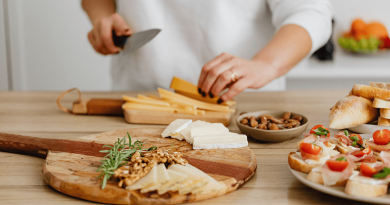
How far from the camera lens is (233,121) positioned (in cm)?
154

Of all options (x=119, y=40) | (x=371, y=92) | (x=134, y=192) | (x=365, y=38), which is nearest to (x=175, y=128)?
(x=134, y=192)

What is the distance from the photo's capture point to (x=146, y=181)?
769 millimetres

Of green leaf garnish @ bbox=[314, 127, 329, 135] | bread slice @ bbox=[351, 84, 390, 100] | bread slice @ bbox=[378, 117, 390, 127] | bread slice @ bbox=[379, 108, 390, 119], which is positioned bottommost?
bread slice @ bbox=[378, 117, 390, 127]

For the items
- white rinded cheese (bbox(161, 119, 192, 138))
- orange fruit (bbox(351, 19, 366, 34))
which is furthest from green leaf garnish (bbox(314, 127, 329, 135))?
orange fruit (bbox(351, 19, 366, 34))

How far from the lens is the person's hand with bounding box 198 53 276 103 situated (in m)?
1.47

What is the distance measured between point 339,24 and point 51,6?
3.05 meters

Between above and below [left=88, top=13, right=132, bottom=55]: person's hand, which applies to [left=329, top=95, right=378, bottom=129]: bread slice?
below

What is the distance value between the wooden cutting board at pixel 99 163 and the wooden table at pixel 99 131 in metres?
0.03

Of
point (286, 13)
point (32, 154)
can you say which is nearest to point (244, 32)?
point (286, 13)

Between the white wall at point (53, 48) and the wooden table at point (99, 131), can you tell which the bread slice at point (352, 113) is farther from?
the white wall at point (53, 48)

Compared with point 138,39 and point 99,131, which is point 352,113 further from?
point 138,39

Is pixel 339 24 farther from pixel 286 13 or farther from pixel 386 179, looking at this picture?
pixel 386 179

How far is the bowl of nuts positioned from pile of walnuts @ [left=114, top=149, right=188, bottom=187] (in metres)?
0.36

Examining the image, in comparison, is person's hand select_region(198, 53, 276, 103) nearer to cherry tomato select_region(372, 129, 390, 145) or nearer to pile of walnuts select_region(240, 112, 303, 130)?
pile of walnuts select_region(240, 112, 303, 130)
